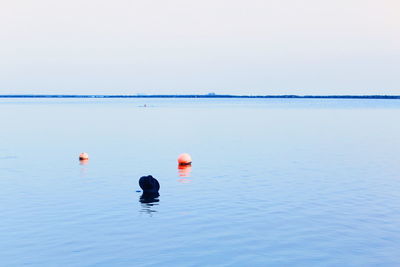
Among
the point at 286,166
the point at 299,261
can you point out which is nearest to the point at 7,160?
the point at 286,166

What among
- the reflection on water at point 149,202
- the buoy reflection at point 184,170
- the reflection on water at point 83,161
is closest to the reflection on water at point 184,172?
the buoy reflection at point 184,170

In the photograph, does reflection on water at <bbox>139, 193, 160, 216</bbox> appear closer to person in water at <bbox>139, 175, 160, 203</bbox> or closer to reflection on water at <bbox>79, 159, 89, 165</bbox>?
person in water at <bbox>139, 175, 160, 203</bbox>

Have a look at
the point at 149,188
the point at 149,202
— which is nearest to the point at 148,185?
the point at 149,188

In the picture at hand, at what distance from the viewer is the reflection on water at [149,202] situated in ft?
76.7

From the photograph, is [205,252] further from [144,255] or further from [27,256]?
[27,256]

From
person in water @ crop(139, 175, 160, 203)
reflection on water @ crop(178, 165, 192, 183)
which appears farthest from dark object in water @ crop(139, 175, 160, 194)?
reflection on water @ crop(178, 165, 192, 183)

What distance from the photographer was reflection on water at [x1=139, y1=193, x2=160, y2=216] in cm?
2339

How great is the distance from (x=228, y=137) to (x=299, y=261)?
46.1m

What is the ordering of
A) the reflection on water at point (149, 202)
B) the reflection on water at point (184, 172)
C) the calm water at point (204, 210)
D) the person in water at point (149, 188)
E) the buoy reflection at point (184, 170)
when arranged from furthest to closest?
the buoy reflection at point (184, 170)
the reflection on water at point (184, 172)
the person in water at point (149, 188)
the reflection on water at point (149, 202)
the calm water at point (204, 210)

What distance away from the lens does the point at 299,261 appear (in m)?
16.5

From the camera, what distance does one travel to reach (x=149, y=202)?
984 inches

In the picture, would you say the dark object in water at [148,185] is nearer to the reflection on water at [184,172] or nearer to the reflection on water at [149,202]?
the reflection on water at [149,202]

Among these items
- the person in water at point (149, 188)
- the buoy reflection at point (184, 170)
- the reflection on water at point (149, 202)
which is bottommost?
the buoy reflection at point (184, 170)

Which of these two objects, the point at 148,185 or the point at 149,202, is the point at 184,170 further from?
the point at 149,202
